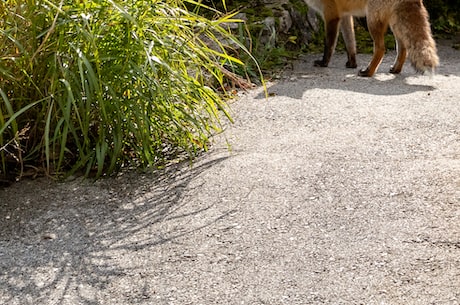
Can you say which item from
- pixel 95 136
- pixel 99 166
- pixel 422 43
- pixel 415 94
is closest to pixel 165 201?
pixel 99 166

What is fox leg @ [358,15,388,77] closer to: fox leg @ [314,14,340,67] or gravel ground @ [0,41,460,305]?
fox leg @ [314,14,340,67]

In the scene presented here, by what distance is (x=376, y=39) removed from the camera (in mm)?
6594

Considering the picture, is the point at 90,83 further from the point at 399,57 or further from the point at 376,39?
the point at 399,57

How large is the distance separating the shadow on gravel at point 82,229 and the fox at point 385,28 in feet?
8.22

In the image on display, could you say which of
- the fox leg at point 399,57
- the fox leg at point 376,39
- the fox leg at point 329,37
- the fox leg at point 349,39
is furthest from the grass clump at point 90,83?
the fox leg at point 349,39

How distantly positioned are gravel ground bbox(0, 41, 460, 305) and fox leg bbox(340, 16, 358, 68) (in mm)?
2161

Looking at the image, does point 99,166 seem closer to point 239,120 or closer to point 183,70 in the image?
point 183,70

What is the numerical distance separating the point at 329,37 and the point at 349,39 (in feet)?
0.69

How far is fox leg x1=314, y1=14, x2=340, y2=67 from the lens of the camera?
7.09 meters

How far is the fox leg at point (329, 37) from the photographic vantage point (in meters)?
7.09

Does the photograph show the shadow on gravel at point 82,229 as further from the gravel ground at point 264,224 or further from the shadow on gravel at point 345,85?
the shadow on gravel at point 345,85

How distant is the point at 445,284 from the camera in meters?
2.92

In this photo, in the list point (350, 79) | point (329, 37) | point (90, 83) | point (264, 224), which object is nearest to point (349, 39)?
point (329, 37)

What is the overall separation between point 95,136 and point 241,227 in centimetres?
120
